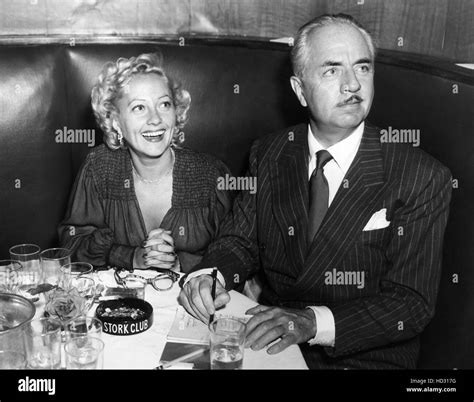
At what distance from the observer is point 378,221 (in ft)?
5.97

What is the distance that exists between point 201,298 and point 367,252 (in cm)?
59

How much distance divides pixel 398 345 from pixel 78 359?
1003mm

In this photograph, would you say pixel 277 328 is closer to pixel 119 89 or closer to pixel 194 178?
pixel 194 178

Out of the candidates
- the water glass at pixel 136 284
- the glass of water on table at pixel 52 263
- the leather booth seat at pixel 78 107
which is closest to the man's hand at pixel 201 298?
the water glass at pixel 136 284

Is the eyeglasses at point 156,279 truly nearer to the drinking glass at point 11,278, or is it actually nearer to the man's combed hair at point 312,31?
the drinking glass at point 11,278

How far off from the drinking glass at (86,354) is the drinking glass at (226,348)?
9.6 inches

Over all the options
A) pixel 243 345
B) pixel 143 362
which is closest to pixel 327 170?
pixel 243 345

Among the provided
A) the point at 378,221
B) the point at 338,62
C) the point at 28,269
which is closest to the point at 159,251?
the point at 28,269

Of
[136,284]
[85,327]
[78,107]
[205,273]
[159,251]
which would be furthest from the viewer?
[78,107]

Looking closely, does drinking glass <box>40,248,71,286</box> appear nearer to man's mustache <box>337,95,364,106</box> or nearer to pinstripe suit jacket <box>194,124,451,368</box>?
pinstripe suit jacket <box>194,124,451,368</box>

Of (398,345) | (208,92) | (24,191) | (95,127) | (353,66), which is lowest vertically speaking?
(398,345)

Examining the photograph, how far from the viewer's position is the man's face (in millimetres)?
1841

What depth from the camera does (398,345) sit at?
185 cm
